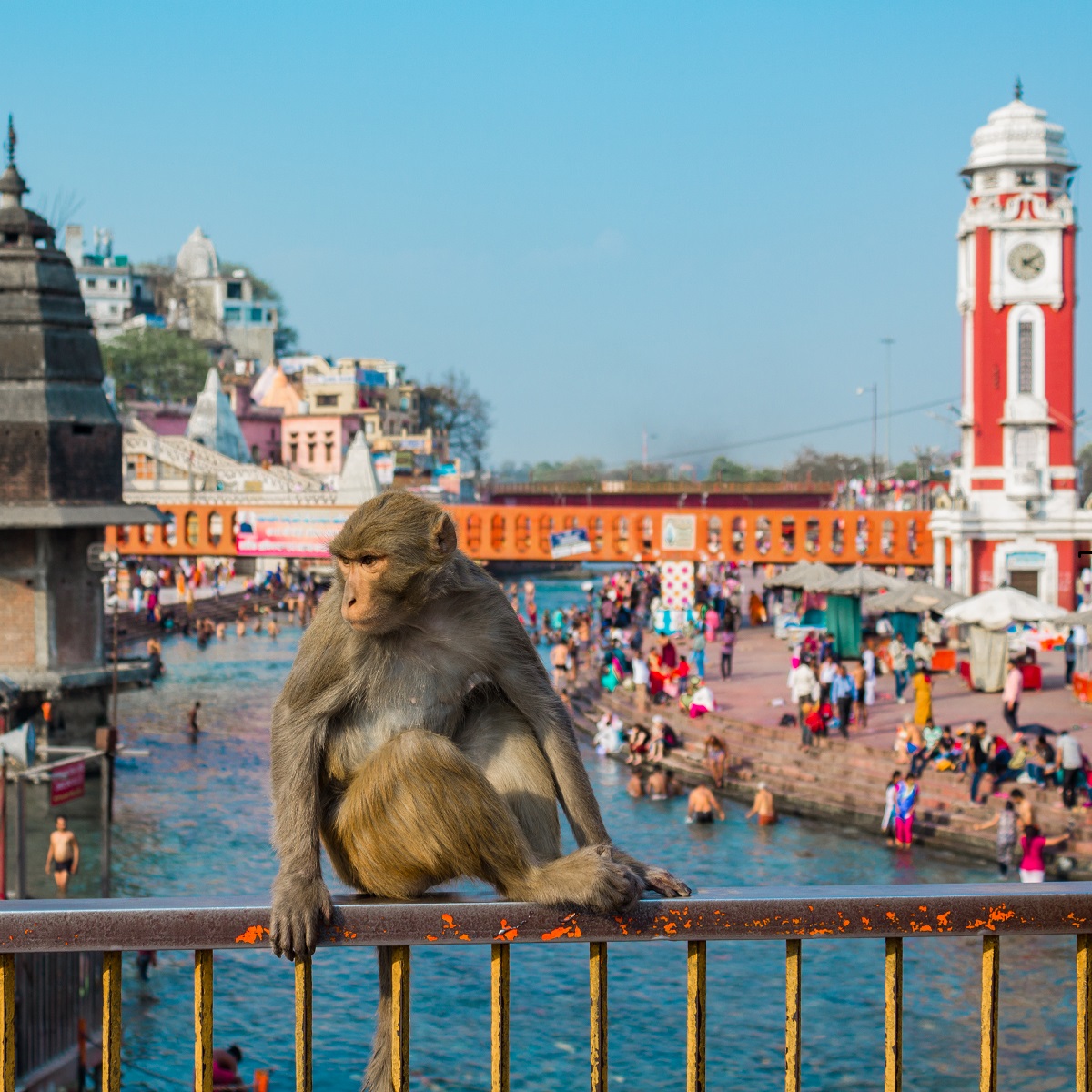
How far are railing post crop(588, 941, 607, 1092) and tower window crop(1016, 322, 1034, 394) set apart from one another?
1271 inches

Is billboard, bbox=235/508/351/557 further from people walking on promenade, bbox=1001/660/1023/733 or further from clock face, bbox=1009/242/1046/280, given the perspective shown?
people walking on promenade, bbox=1001/660/1023/733

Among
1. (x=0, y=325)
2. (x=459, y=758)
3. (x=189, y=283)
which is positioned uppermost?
(x=189, y=283)

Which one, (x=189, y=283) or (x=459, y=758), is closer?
(x=459, y=758)

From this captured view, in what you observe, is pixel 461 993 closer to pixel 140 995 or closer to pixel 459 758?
pixel 140 995

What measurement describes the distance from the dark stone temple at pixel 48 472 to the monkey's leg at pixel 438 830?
18.3m

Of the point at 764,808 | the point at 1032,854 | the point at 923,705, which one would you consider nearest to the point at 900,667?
the point at 923,705

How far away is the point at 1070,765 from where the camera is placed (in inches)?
733

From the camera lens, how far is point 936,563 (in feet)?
119

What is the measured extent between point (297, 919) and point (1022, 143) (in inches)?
1295

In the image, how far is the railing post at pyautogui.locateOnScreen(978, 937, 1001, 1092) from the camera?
2865mm

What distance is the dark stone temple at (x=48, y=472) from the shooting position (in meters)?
20.7

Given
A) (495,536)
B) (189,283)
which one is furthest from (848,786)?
(189,283)

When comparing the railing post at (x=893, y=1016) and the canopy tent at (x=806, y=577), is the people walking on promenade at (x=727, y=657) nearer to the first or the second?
the canopy tent at (x=806, y=577)

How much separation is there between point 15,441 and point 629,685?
15305mm
